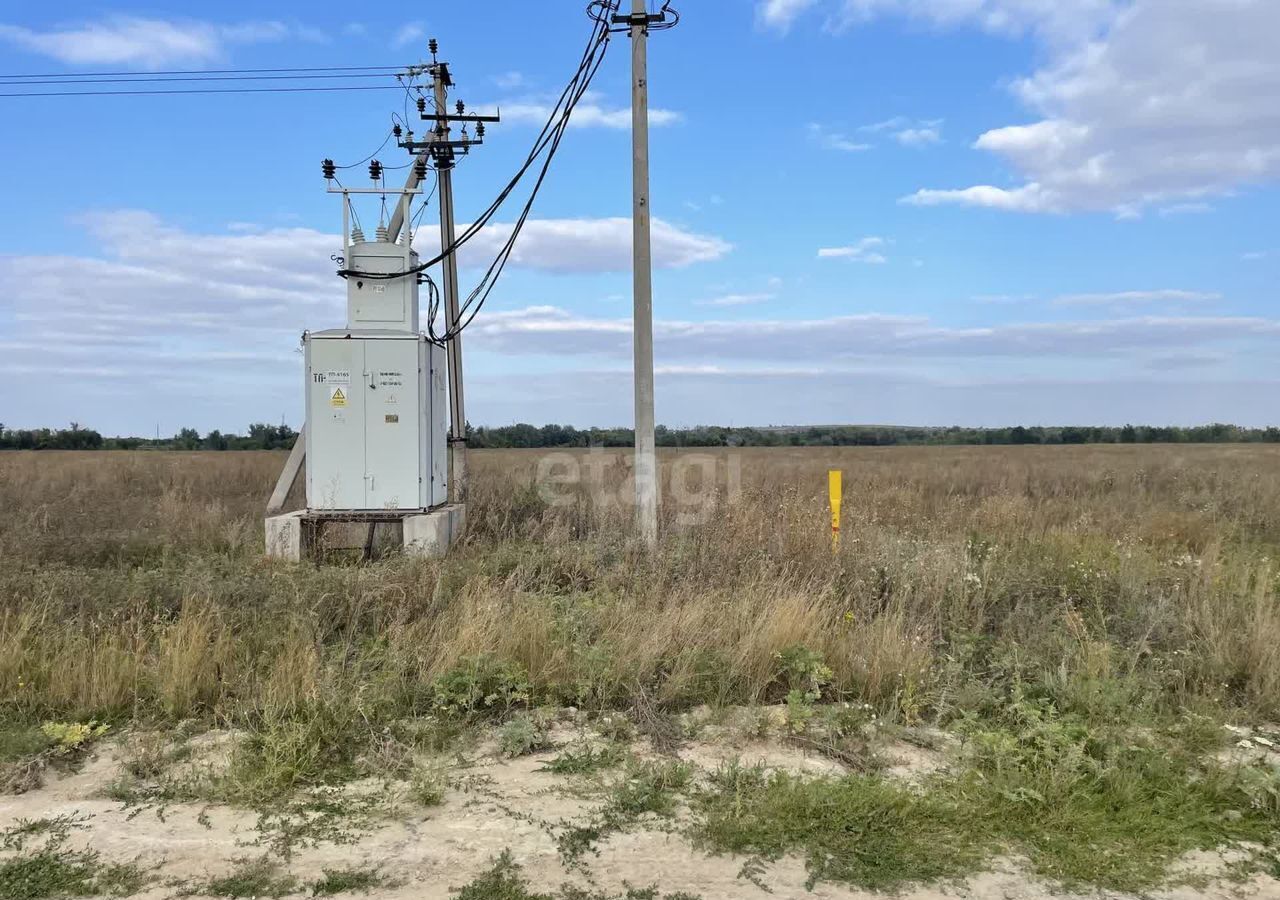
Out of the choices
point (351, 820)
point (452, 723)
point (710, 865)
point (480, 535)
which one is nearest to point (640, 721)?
point (452, 723)

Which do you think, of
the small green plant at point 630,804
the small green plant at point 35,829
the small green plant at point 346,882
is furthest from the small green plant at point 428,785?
the small green plant at point 35,829

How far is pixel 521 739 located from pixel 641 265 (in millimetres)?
5043

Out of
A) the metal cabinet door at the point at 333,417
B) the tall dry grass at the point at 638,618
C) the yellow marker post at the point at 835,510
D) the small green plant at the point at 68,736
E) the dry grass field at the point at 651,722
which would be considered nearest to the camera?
the dry grass field at the point at 651,722

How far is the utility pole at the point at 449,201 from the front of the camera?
35.9 ft

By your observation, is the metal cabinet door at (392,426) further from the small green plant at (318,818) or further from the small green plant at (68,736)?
the small green plant at (318,818)

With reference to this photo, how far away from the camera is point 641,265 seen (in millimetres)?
7934

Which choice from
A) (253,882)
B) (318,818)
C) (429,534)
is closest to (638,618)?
(318,818)

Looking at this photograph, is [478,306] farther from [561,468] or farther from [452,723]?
[561,468]

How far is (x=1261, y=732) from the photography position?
4.58m

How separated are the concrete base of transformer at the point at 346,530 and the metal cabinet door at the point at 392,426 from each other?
19 cm

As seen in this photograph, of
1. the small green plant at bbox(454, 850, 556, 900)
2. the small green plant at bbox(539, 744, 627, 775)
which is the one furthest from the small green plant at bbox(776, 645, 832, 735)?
the small green plant at bbox(454, 850, 556, 900)

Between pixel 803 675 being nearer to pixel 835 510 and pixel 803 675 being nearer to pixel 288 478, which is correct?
pixel 835 510

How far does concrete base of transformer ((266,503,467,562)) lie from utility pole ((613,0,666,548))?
241 cm

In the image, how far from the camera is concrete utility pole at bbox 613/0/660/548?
7.85 m
